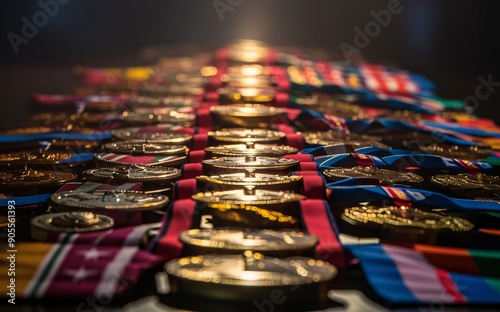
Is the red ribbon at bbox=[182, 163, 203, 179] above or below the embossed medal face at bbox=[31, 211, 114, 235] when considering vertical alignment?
above

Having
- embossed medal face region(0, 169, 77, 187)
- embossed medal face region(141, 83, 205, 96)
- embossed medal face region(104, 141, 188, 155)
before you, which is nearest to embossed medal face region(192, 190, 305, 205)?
embossed medal face region(0, 169, 77, 187)

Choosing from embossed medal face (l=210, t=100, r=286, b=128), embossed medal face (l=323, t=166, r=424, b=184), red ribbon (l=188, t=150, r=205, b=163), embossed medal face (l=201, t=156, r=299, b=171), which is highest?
embossed medal face (l=210, t=100, r=286, b=128)

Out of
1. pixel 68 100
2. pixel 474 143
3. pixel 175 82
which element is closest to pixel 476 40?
pixel 175 82

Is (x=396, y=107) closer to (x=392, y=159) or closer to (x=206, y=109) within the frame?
(x=206, y=109)

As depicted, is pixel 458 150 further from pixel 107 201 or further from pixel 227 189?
pixel 107 201

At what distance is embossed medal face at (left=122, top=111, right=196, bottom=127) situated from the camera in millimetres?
4879

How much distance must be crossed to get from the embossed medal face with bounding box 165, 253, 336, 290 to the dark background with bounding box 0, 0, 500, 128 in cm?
322

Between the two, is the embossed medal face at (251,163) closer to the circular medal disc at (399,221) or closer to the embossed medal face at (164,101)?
the circular medal disc at (399,221)

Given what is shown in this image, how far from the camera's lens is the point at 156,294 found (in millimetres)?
2383

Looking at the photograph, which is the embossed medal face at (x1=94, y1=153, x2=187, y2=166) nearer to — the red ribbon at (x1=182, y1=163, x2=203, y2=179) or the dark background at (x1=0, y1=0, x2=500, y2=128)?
the red ribbon at (x1=182, y1=163, x2=203, y2=179)

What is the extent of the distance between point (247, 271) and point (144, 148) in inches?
67.1

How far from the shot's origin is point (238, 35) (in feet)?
56.1

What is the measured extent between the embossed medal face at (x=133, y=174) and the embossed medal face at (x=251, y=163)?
4.9 inches

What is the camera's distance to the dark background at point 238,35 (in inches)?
364
